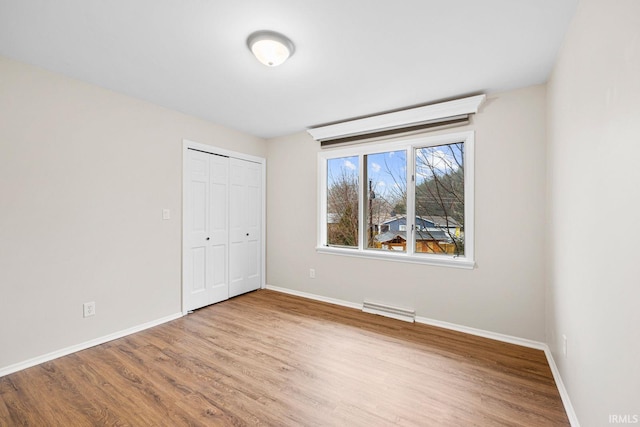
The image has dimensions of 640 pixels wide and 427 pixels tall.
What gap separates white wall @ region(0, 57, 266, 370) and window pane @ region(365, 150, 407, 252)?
93.8 inches

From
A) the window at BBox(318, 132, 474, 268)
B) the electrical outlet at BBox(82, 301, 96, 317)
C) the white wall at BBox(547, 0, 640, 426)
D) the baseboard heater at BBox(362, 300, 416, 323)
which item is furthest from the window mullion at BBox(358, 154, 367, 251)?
the electrical outlet at BBox(82, 301, 96, 317)

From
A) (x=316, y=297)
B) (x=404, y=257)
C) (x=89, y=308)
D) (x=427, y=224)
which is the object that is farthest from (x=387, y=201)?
(x=89, y=308)

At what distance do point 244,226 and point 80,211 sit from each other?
1.92m

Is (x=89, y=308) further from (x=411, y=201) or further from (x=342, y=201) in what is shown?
(x=411, y=201)

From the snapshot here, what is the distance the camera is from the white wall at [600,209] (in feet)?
3.10

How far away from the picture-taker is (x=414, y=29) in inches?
68.4

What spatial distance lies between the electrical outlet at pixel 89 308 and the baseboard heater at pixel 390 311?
2821 millimetres

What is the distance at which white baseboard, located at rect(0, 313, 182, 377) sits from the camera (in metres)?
2.05

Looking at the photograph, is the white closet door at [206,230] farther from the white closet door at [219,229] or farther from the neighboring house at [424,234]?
the neighboring house at [424,234]

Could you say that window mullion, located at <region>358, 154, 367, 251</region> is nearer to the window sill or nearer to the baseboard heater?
the window sill

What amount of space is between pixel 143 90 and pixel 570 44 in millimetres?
3436

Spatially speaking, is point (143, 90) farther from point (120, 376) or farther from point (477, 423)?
point (477, 423)

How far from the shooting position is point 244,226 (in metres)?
4.02

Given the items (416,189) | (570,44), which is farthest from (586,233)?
(416,189)
